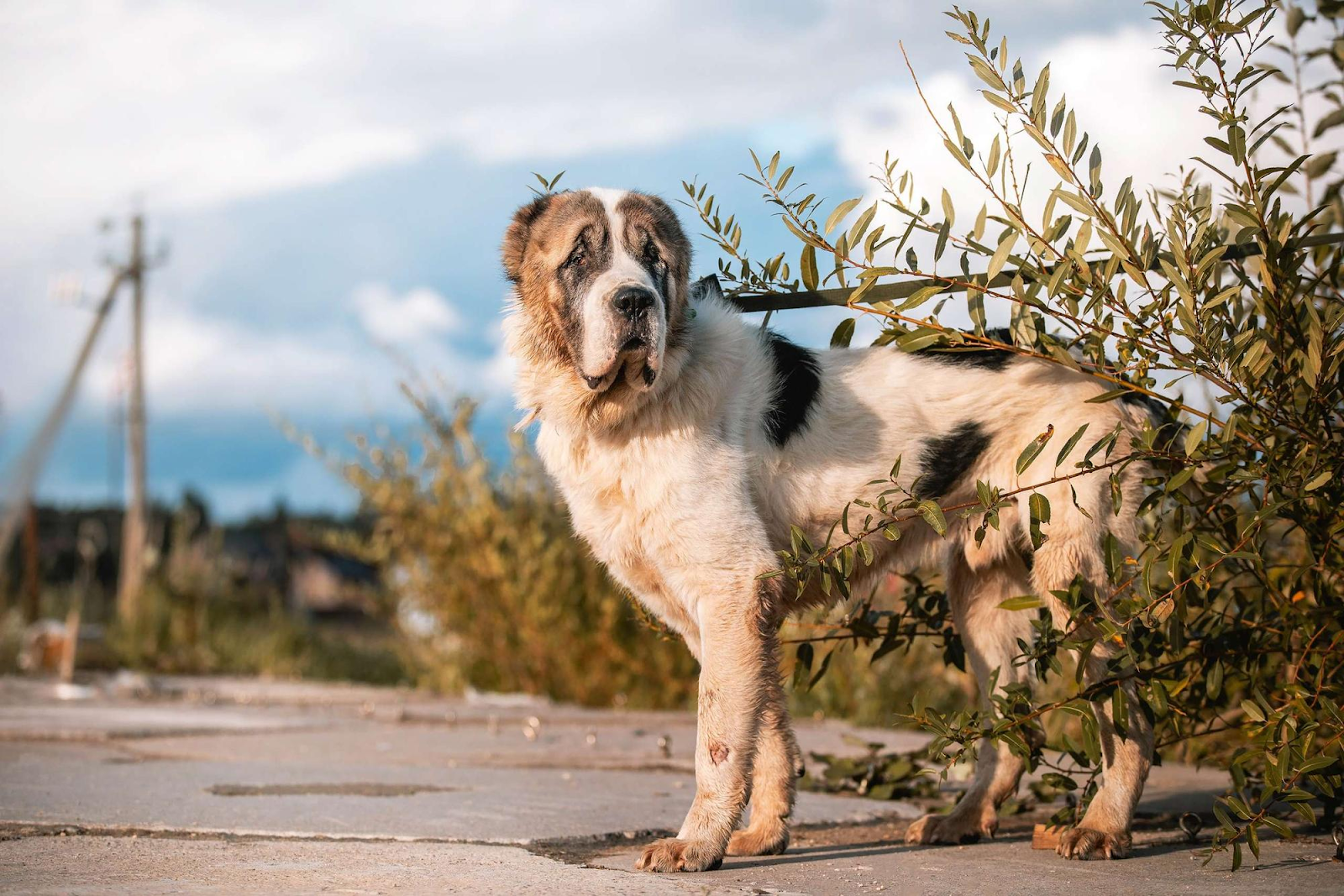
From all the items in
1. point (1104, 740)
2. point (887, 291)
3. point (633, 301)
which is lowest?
point (1104, 740)

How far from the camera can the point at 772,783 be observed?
149 inches

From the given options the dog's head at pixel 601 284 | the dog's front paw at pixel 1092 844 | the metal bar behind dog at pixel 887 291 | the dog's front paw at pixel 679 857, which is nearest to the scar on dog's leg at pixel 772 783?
the dog's front paw at pixel 679 857

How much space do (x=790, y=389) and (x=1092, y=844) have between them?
5.49ft

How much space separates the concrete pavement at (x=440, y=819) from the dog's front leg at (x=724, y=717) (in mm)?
111

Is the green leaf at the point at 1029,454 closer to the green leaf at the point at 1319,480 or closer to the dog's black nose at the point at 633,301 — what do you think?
the green leaf at the point at 1319,480

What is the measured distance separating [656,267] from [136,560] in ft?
52.7

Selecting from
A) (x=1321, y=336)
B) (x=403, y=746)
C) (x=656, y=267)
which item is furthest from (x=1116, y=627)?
(x=403, y=746)

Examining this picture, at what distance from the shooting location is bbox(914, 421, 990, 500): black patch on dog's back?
13.2ft

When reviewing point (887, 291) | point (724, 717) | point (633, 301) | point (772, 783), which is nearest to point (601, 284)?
point (633, 301)

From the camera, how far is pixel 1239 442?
357 cm

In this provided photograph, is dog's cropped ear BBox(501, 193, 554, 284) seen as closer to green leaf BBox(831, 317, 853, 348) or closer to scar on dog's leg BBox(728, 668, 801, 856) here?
green leaf BBox(831, 317, 853, 348)

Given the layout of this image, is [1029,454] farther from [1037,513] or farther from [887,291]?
[887,291]

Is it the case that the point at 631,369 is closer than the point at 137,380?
Yes

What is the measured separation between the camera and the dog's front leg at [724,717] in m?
3.35
